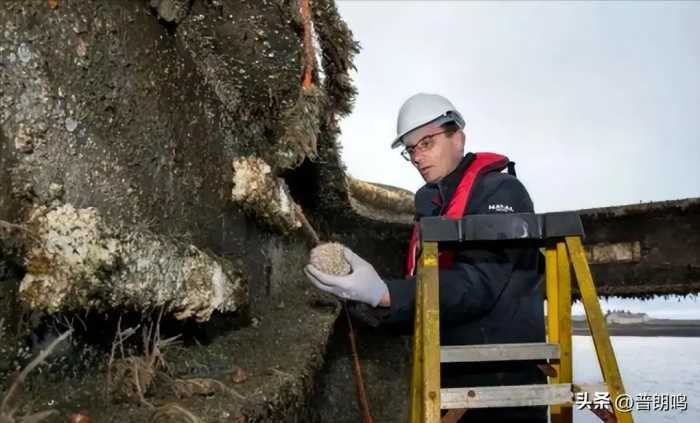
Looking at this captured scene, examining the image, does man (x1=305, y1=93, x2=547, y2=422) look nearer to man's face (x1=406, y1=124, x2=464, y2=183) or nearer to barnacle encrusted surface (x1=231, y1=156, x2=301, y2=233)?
man's face (x1=406, y1=124, x2=464, y2=183)

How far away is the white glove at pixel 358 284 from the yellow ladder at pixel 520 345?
264 millimetres

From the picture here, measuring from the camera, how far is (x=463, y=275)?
1.93 metres

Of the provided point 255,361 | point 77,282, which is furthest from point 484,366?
point 77,282

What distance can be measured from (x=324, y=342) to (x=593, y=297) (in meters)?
1.40

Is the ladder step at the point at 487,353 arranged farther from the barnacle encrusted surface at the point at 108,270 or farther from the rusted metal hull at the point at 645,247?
the rusted metal hull at the point at 645,247

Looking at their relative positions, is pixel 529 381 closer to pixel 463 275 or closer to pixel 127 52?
pixel 463 275

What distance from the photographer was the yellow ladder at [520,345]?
1.61 metres

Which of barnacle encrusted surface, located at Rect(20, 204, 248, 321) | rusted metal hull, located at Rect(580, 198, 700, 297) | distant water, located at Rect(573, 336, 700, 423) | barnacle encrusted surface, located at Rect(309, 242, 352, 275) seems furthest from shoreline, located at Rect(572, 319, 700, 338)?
barnacle encrusted surface, located at Rect(20, 204, 248, 321)

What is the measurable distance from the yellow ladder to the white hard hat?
740mm

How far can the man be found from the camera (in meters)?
1.95

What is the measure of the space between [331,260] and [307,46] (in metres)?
1.25

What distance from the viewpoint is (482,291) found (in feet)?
6.39

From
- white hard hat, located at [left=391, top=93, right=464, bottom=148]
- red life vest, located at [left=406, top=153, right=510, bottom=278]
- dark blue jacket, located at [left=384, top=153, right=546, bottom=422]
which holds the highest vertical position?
white hard hat, located at [left=391, top=93, right=464, bottom=148]

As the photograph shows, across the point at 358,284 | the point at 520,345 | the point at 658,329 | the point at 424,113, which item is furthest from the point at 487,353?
the point at 658,329
